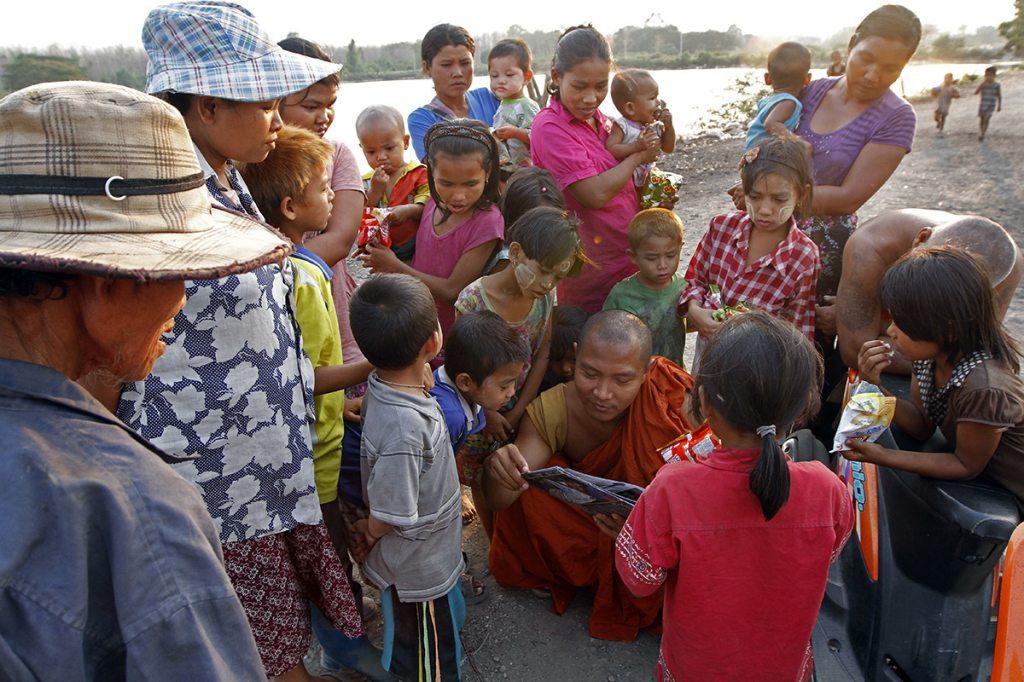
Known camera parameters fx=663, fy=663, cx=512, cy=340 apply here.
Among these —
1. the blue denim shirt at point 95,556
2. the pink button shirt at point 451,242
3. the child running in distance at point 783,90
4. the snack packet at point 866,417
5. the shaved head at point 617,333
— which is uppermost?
the child running in distance at point 783,90

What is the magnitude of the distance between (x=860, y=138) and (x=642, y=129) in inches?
40.1

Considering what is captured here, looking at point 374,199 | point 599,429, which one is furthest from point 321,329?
point 374,199

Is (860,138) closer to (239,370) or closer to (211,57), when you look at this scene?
(211,57)

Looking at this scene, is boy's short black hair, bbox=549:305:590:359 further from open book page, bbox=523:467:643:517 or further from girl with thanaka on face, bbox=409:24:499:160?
girl with thanaka on face, bbox=409:24:499:160

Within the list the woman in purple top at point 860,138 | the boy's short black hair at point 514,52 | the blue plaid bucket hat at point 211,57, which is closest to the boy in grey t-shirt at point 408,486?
the blue plaid bucket hat at point 211,57

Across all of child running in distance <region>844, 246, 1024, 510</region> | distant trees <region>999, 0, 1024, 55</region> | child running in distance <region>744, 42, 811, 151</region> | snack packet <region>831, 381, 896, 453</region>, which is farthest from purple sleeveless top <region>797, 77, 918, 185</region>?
distant trees <region>999, 0, 1024, 55</region>

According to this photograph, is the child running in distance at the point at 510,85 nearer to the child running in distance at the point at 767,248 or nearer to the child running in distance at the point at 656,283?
the child running in distance at the point at 656,283

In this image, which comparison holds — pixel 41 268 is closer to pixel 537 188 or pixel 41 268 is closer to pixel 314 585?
pixel 314 585

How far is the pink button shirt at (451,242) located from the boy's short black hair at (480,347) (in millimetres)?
559

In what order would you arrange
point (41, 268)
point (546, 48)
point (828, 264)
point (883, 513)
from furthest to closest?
point (546, 48) → point (828, 264) → point (883, 513) → point (41, 268)

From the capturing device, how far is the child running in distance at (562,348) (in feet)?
10.1

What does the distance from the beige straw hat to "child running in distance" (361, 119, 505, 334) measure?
1.88m

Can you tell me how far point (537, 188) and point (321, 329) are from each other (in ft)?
4.39

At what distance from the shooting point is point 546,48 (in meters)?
48.2
